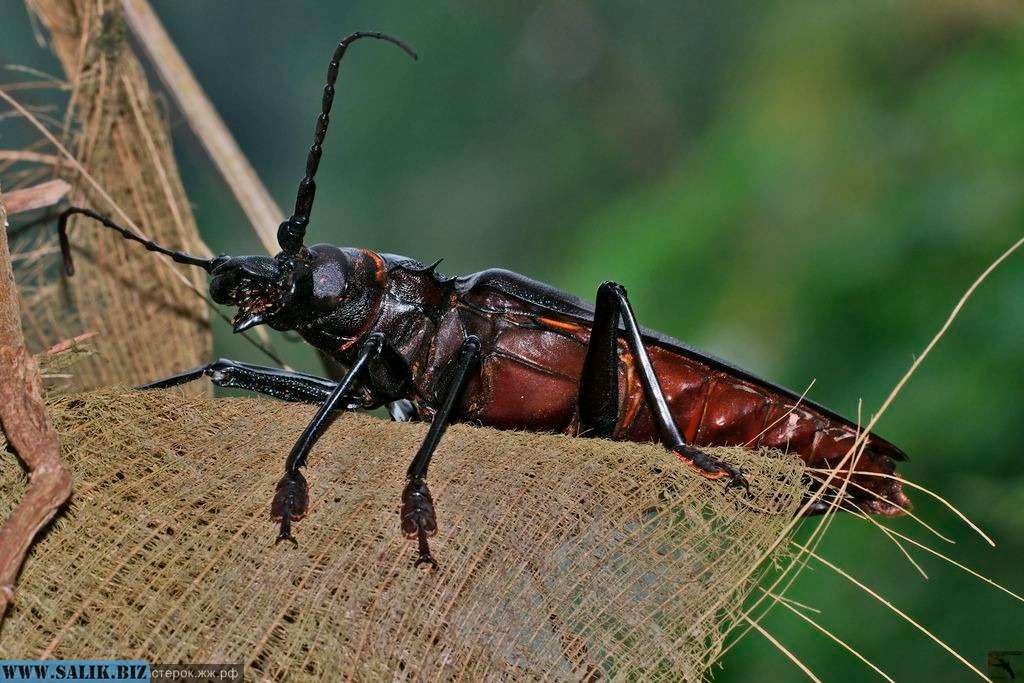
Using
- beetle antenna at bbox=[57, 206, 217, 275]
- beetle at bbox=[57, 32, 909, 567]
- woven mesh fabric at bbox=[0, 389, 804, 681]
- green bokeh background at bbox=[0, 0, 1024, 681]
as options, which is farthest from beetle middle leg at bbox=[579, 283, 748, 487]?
green bokeh background at bbox=[0, 0, 1024, 681]

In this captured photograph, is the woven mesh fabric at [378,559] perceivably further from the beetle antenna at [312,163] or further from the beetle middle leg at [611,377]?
the beetle antenna at [312,163]

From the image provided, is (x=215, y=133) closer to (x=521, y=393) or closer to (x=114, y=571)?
(x=521, y=393)

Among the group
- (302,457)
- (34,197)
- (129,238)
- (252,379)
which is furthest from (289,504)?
(34,197)

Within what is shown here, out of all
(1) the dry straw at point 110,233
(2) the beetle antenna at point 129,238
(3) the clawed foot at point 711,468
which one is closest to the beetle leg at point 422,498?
(3) the clawed foot at point 711,468

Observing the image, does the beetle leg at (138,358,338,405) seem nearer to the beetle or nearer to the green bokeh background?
the beetle

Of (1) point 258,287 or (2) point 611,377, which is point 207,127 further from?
(2) point 611,377
